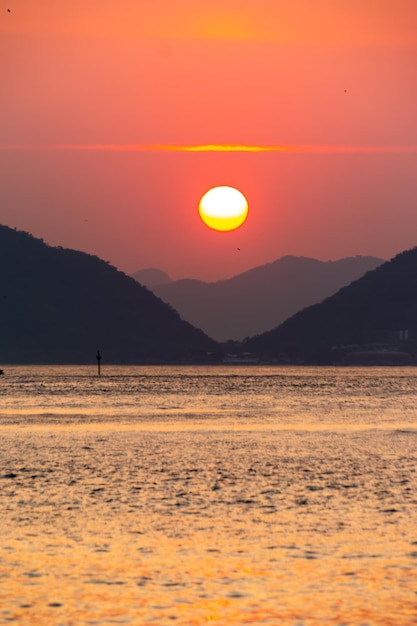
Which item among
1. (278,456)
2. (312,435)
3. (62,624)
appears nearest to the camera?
(62,624)

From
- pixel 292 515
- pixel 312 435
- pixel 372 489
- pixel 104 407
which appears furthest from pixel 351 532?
pixel 104 407

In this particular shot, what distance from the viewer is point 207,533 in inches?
1336

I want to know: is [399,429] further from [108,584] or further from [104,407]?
[108,584]

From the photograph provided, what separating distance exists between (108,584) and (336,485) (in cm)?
2299

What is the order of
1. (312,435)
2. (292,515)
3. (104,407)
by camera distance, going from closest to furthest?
(292,515)
(312,435)
(104,407)

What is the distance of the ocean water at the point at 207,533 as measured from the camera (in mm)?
23984

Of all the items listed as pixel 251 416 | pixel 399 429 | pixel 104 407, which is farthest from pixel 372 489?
pixel 104 407

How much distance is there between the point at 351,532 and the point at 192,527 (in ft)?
15.7

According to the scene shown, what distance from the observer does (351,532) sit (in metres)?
34.1

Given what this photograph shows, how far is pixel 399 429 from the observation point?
9394 cm

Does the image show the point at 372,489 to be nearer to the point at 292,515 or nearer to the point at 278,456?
the point at 292,515

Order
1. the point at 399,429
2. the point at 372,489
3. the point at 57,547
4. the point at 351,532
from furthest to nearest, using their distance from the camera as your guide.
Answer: the point at 399,429
the point at 372,489
the point at 351,532
the point at 57,547

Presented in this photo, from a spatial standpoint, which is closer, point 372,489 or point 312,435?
point 372,489

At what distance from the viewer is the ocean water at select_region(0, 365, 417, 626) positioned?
24.0 m
